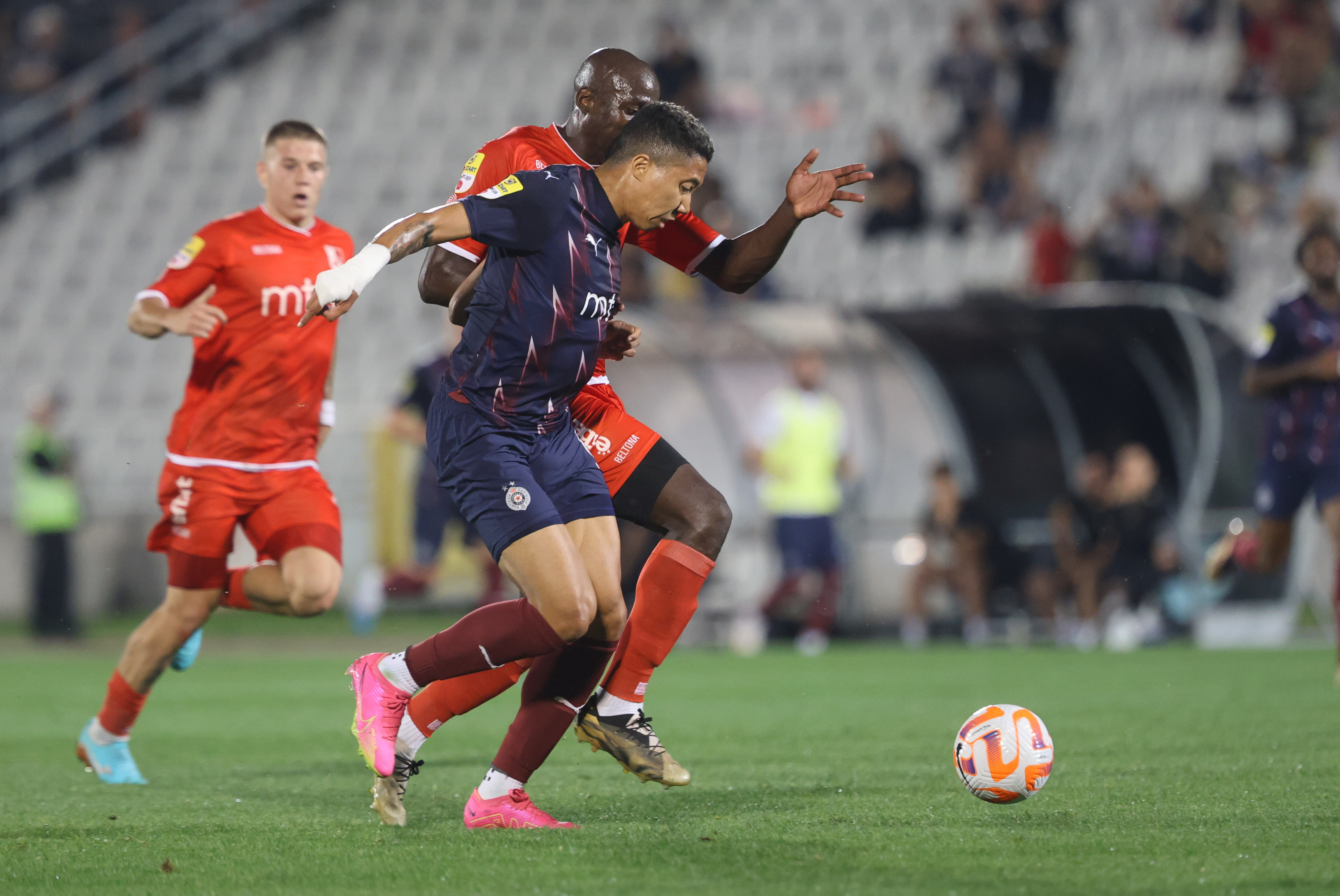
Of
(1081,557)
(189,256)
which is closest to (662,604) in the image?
(189,256)

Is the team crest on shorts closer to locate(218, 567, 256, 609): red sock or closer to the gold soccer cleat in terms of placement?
the gold soccer cleat

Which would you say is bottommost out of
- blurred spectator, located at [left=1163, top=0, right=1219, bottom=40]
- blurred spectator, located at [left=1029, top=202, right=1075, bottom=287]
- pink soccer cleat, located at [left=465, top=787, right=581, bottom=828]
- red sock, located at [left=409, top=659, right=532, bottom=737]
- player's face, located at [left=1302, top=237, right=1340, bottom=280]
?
pink soccer cleat, located at [left=465, top=787, right=581, bottom=828]

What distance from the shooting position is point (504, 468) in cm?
480

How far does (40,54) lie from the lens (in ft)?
77.4

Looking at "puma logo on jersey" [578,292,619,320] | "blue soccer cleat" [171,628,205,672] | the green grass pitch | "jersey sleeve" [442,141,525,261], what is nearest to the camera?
the green grass pitch

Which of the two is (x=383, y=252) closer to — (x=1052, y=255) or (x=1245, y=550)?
(x=1245, y=550)

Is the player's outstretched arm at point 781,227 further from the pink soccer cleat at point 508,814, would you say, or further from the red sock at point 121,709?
the red sock at point 121,709

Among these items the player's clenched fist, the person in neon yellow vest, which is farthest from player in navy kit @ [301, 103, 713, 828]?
the person in neon yellow vest

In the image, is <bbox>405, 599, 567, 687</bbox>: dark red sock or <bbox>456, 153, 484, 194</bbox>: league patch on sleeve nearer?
<bbox>405, 599, 567, 687</bbox>: dark red sock

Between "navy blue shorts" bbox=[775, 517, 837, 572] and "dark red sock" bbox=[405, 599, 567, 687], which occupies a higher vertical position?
"dark red sock" bbox=[405, 599, 567, 687]

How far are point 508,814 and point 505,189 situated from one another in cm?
177

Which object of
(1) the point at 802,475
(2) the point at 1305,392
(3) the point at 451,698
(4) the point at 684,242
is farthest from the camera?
(1) the point at 802,475

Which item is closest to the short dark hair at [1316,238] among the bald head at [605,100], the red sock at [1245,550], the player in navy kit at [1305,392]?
the player in navy kit at [1305,392]

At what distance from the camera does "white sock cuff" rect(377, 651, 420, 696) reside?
5.00 m
